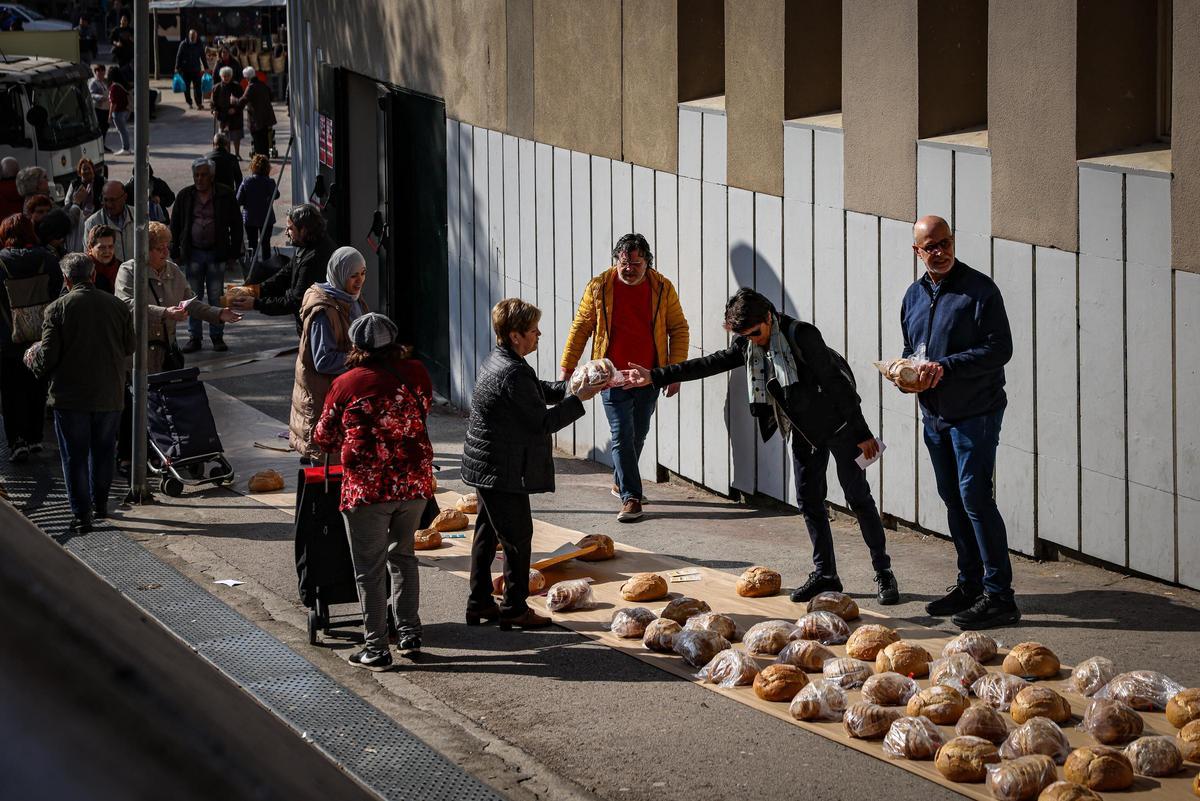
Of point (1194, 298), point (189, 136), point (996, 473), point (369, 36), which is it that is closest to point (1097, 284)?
point (1194, 298)

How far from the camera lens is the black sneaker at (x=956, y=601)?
7.70 metres

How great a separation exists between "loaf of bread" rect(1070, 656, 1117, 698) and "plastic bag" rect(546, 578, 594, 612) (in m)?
2.72

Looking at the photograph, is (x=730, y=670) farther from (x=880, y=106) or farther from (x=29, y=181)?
(x=29, y=181)

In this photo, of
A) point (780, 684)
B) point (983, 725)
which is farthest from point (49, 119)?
point (983, 725)

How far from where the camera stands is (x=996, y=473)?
8.46m

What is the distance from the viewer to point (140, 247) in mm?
10719

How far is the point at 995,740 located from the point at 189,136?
32.8m

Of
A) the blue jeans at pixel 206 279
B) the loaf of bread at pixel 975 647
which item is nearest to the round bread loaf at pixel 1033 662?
the loaf of bread at pixel 975 647

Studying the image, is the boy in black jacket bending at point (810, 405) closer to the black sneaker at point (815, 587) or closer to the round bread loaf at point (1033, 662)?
the black sneaker at point (815, 587)

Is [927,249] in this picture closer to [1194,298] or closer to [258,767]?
[1194,298]

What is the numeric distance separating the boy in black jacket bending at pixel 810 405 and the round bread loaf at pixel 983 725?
1920 mm

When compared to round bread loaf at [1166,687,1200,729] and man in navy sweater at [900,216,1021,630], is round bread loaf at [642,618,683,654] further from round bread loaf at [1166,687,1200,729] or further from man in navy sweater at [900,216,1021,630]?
round bread loaf at [1166,687,1200,729]

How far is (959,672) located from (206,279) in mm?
12067

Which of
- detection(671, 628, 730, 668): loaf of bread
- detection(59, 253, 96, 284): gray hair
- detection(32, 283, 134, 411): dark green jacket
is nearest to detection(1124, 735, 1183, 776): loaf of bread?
detection(671, 628, 730, 668): loaf of bread
